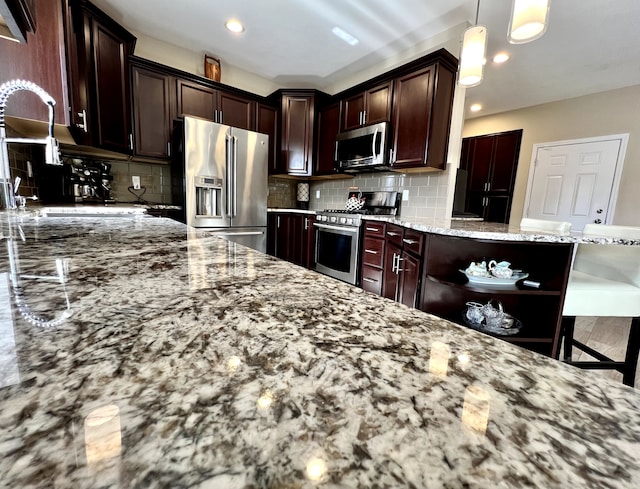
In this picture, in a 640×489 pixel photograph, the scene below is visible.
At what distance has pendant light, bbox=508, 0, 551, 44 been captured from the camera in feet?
4.23

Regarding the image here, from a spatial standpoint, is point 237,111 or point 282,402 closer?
point 282,402

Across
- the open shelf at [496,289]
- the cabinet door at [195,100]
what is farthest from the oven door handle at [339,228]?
the cabinet door at [195,100]

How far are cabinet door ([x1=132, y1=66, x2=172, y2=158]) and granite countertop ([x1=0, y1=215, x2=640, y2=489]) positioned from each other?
291 cm

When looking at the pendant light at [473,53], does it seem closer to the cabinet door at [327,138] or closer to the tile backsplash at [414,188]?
the tile backsplash at [414,188]

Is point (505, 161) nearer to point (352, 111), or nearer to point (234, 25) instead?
point (352, 111)

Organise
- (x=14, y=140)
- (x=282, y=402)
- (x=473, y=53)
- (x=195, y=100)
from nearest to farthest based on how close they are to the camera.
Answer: (x=282, y=402) < (x=14, y=140) < (x=473, y=53) < (x=195, y=100)

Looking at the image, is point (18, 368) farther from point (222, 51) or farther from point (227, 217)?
point (222, 51)

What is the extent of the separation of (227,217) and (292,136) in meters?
1.45

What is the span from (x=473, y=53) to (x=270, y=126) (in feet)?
8.06

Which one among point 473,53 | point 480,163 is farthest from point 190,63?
point 480,163

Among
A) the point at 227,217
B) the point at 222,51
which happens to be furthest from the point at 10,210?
the point at 222,51

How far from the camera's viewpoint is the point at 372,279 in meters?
2.62

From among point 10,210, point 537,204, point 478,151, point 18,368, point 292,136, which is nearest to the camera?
point 18,368

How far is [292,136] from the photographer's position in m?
3.56
